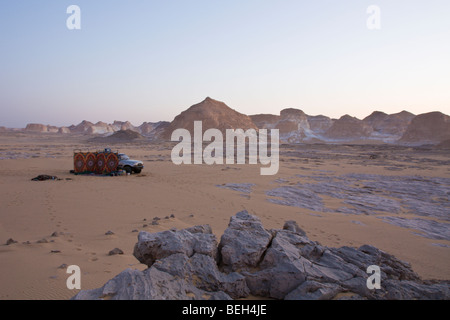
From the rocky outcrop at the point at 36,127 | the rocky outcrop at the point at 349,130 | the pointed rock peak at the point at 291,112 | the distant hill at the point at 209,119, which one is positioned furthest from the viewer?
the rocky outcrop at the point at 36,127

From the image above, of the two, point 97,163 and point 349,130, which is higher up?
point 349,130

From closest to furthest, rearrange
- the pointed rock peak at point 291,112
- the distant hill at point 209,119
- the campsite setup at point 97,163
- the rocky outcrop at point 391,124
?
the campsite setup at point 97,163 < the distant hill at point 209,119 < the rocky outcrop at point 391,124 < the pointed rock peak at point 291,112

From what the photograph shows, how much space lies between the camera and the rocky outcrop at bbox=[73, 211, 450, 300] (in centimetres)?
342

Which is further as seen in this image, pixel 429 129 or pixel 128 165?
pixel 429 129

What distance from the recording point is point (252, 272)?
13.6 ft

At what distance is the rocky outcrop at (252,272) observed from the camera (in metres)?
3.42

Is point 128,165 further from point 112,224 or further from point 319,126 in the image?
point 319,126

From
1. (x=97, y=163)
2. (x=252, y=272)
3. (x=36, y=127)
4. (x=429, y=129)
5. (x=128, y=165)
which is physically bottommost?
(x=252, y=272)

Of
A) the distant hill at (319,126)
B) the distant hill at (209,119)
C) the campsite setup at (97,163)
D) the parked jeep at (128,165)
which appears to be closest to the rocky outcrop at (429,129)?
the distant hill at (319,126)

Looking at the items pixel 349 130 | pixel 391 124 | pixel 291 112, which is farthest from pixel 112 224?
pixel 391 124

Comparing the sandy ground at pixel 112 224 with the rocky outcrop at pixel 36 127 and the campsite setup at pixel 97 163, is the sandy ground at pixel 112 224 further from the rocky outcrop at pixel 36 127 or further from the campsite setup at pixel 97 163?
the rocky outcrop at pixel 36 127
